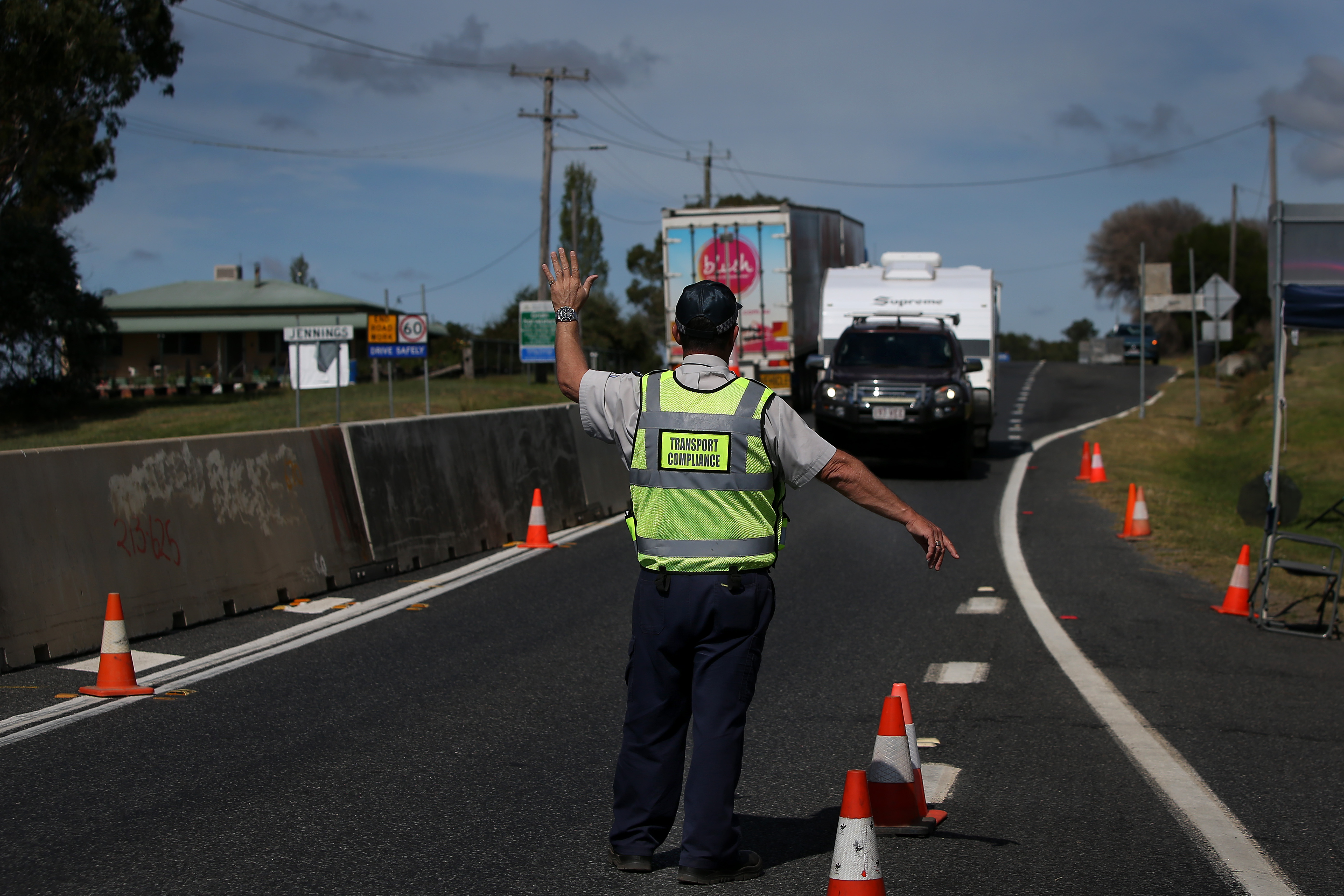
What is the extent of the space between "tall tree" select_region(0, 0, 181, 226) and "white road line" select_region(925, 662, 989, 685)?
3352cm

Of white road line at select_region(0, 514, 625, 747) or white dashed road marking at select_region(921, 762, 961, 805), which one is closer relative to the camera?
white dashed road marking at select_region(921, 762, 961, 805)

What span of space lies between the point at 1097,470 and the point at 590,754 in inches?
611

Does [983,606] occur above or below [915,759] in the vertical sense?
below

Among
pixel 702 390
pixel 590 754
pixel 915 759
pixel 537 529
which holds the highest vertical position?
pixel 702 390

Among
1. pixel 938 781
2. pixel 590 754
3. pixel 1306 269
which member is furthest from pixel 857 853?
pixel 1306 269

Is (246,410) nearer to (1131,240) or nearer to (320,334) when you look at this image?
(320,334)

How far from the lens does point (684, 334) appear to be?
4504mm

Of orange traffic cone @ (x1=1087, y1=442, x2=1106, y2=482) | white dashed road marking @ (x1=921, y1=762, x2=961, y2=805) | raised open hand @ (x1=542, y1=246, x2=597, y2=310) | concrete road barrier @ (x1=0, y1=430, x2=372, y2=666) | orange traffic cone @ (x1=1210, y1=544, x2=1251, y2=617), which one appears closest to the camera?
raised open hand @ (x1=542, y1=246, x2=597, y2=310)

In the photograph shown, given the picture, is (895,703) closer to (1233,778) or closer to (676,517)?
(676,517)

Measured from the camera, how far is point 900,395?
1953 centimetres

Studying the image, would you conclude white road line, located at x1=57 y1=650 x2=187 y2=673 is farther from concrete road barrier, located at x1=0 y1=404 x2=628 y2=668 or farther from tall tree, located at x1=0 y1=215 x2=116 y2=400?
tall tree, located at x1=0 y1=215 x2=116 y2=400

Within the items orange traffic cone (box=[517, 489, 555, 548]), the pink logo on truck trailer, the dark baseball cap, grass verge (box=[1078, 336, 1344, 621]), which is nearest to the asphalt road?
the dark baseball cap

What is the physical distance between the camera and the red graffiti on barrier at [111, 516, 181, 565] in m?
8.74

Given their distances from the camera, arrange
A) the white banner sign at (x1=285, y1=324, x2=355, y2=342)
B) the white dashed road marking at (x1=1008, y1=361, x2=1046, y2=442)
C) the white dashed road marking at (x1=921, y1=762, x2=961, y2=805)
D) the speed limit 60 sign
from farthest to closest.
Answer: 1. the white dashed road marking at (x1=1008, y1=361, x2=1046, y2=442)
2. the speed limit 60 sign
3. the white banner sign at (x1=285, y1=324, x2=355, y2=342)
4. the white dashed road marking at (x1=921, y1=762, x2=961, y2=805)
